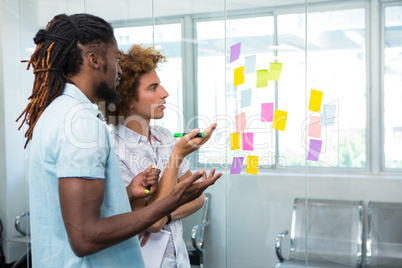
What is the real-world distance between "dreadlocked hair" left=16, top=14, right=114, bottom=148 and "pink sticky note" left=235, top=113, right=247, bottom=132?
5.43 ft

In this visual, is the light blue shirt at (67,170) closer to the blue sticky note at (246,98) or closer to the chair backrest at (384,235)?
the blue sticky note at (246,98)

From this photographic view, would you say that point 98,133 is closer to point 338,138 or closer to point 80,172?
point 80,172

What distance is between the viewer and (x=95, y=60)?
105 centimetres

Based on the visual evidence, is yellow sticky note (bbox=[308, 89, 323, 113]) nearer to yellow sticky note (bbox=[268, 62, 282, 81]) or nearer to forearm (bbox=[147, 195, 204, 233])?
yellow sticky note (bbox=[268, 62, 282, 81])

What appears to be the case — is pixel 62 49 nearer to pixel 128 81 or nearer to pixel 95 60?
pixel 95 60

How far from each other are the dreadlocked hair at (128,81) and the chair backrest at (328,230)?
54.9 inches

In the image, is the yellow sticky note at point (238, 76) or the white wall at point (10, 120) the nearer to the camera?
the yellow sticky note at point (238, 76)

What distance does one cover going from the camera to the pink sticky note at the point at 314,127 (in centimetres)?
251

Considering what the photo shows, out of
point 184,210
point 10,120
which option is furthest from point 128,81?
point 10,120

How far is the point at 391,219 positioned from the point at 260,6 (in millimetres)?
1517

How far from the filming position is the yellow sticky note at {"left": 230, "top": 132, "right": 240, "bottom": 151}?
8.74 ft

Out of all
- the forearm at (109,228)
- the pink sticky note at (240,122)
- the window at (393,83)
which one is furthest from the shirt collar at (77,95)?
the window at (393,83)

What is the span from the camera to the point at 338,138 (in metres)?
2.54

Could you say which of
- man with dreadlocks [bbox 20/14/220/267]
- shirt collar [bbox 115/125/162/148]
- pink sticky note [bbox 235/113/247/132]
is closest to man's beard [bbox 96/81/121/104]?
man with dreadlocks [bbox 20/14/220/267]
